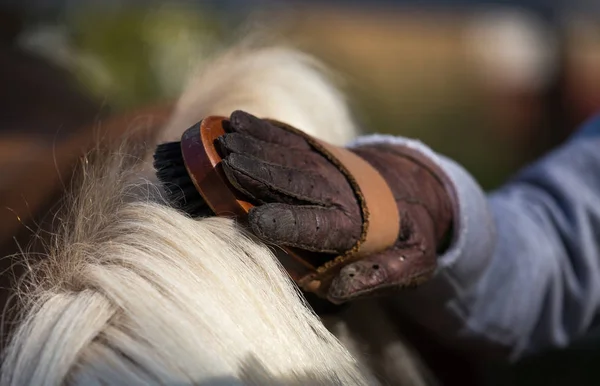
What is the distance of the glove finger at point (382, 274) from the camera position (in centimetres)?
52

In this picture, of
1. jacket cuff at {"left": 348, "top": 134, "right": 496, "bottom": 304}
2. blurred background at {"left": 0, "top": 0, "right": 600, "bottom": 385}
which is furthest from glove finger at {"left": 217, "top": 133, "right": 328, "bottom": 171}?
blurred background at {"left": 0, "top": 0, "right": 600, "bottom": 385}

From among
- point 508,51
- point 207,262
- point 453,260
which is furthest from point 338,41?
point 207,262

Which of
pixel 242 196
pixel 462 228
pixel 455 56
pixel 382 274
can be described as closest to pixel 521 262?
pixel 462 228

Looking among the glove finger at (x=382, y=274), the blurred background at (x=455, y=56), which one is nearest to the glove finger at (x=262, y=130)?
the glove finger at (x=382, y=274)

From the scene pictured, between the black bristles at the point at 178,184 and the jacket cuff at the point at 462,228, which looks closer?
the black bristles at the point at 178,184

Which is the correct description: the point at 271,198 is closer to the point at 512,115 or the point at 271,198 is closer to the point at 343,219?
the point at 343,219

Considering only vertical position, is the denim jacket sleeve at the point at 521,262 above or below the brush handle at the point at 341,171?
below

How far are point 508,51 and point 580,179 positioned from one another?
239 centimetres

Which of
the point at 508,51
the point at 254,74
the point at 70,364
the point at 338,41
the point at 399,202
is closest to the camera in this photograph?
the point at 70,364

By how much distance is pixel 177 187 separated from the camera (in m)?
0.51

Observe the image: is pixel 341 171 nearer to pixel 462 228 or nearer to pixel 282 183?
pixel 282 183

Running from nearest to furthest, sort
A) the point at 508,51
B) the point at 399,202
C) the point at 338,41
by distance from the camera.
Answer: the point at 399,202 < the point at 338,41 < the point at 508,51

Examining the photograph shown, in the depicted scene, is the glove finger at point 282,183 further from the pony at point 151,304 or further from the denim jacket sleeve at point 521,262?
the denim jacket sleeve at point 521,262

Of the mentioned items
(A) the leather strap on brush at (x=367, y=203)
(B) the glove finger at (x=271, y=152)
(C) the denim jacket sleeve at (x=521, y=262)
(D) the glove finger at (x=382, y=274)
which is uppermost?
(B) the glove finger at (x=271, y=152)
